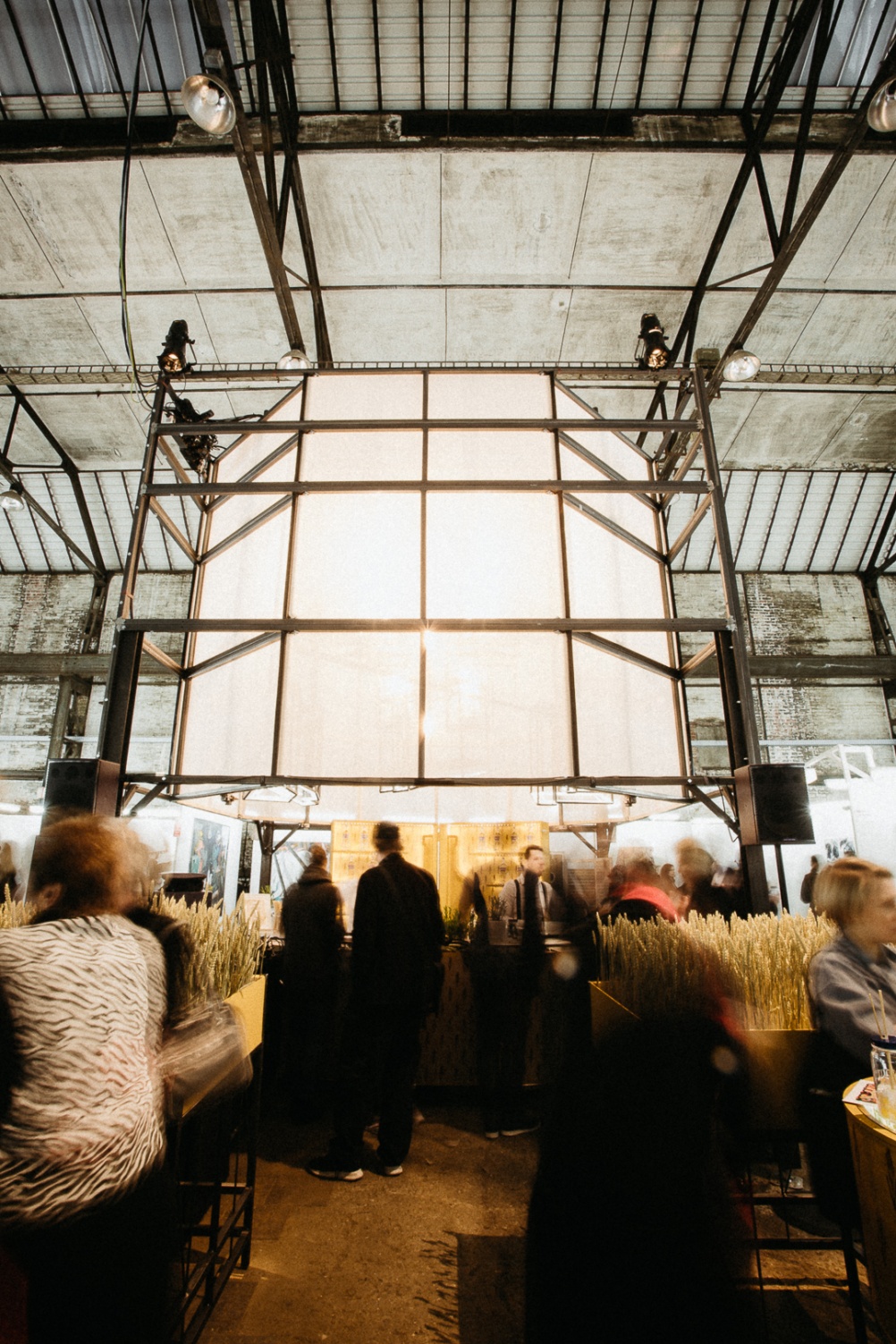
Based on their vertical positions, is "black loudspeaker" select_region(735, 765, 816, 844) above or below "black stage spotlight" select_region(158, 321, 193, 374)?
below

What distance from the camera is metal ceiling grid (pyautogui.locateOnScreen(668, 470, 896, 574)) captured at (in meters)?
10.3

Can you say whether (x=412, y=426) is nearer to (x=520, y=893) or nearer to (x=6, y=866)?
(x=520, y=893)

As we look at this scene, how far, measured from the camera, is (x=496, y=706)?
13.7 ft

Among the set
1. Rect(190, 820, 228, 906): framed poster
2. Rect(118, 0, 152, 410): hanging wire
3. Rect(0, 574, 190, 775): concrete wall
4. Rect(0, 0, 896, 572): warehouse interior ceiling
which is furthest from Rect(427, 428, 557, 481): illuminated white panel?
Rect(0, 574, 190, 775): concrete wall

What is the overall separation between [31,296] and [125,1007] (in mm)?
8271

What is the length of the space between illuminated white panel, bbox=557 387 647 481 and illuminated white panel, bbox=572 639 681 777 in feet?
5.51

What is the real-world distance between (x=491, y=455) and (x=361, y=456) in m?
0.99

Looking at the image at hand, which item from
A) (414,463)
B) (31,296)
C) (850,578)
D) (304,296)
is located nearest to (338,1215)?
(414,463)

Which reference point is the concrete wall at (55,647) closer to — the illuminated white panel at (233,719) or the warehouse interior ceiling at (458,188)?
the warehouse interior ceiling at (458,188)

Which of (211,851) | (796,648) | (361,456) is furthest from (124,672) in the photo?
(796,648)

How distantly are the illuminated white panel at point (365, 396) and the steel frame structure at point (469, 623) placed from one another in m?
0.22

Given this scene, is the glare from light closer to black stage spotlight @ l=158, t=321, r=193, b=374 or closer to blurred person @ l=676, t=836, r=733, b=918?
black stage spotlight @ l=158, t=321, r=193, b=374

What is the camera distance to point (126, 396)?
849cm

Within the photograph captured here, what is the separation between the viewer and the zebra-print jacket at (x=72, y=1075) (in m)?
1.34
